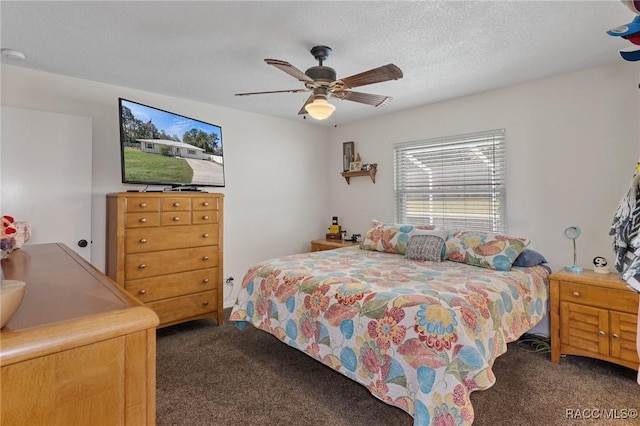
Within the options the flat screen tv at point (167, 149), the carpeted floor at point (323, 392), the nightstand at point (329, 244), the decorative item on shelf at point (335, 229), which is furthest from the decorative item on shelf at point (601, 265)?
the flat screen tv at point (167, 149)

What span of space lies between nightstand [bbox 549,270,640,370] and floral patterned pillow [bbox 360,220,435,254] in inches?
49.8

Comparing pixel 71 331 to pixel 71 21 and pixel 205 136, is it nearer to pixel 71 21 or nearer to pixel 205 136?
pixel 71 21

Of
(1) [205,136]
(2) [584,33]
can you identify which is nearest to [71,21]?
(1) [205,136]

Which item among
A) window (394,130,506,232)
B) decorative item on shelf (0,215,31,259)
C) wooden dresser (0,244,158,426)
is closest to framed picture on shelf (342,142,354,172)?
window (394,130,506,232)

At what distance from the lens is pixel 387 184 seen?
4.37 metres

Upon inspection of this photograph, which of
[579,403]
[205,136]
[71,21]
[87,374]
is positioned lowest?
[579,403]

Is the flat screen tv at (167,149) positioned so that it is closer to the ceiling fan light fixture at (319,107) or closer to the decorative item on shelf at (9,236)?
the decorative item on shelf at (9,236)

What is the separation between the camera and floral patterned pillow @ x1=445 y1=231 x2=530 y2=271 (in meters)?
2.74

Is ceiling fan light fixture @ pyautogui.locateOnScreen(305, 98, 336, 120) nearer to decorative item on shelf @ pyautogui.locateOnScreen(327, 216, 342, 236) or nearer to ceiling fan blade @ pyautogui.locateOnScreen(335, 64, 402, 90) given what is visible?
ceiling fan blade @ pyautogui.locateOnScreen(335, 64, 402, 90)

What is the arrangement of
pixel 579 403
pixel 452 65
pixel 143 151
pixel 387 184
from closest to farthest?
pixel 579 403, pixel 452 65, pixel 143 151, pixel 387 184

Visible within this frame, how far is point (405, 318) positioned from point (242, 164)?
A: 305 centimetres

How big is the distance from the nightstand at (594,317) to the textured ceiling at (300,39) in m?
1.77

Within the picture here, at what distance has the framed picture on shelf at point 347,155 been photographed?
4.79 metres

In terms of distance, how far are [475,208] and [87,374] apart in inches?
147
